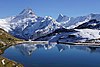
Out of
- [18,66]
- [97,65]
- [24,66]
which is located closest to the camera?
[18,66]

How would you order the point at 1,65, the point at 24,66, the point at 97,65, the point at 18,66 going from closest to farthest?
the point at 1,65, the point at 18,66, the point at 24,66, the point at 97,65

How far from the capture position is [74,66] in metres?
146

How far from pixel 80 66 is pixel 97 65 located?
1328 cm

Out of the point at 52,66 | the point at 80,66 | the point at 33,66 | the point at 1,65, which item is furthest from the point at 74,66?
the point at 1,65

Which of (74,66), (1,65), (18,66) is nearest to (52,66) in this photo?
(74,66)

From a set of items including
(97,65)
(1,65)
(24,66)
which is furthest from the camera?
(97,65)

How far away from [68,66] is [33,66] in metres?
20.9

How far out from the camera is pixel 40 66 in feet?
465

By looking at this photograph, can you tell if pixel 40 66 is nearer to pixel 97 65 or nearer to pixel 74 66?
pixel 74 66

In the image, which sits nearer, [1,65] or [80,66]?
Answer: [1,65]

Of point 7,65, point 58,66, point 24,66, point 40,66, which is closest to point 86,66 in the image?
point 58,66

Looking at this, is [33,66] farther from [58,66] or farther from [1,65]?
[1,65]

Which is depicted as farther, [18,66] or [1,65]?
[18,66]

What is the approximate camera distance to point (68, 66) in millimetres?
145375
